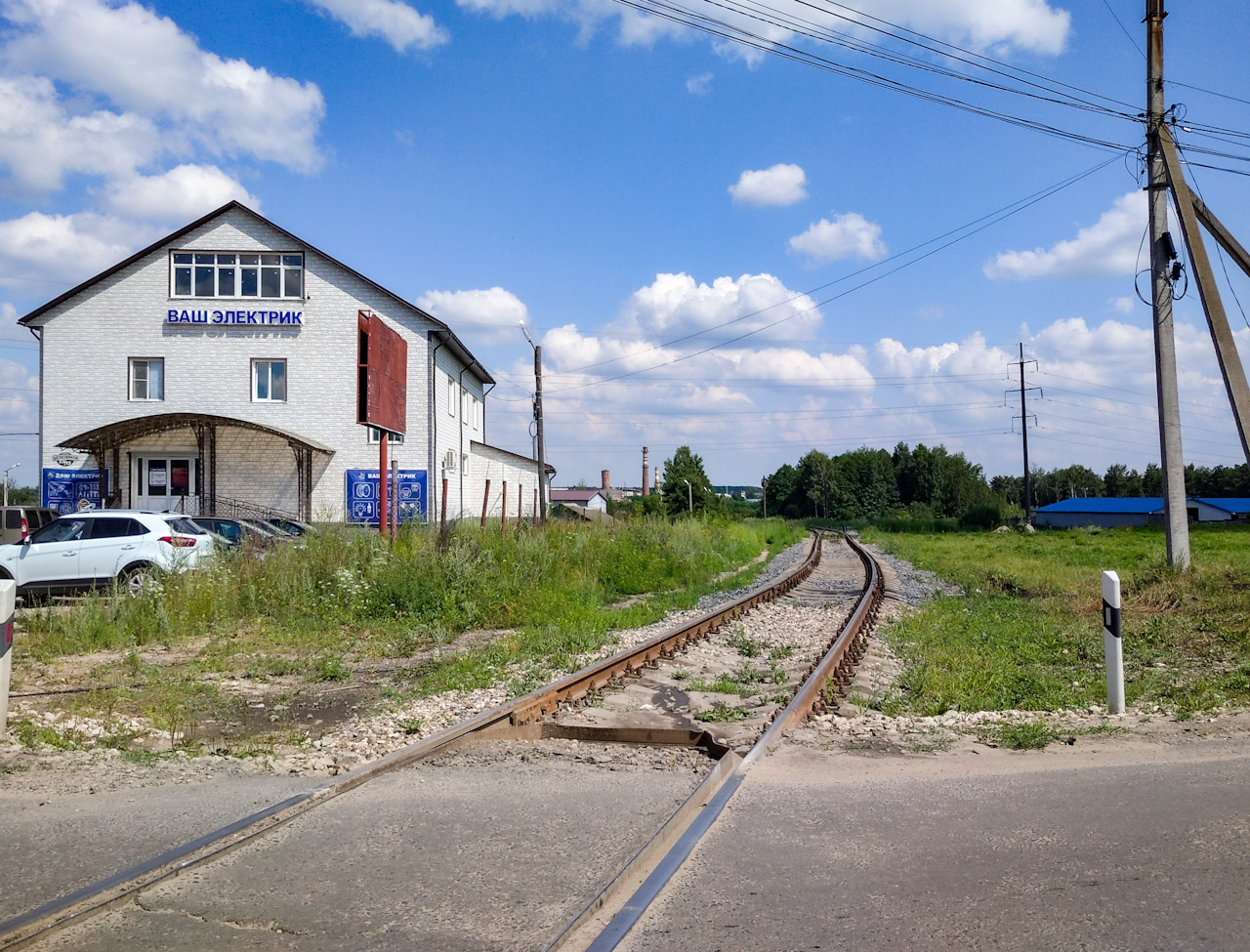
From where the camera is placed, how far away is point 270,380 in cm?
3262

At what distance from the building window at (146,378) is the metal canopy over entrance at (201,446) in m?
1.70

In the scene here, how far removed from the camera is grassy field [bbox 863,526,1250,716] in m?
7.84

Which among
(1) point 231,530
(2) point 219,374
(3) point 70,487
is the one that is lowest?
(1) point 231,530

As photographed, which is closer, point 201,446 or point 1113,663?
point 1113,663

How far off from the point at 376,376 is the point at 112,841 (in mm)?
13468

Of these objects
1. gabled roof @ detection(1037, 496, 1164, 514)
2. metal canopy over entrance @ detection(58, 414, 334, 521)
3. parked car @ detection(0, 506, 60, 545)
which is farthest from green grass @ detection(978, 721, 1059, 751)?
gabled roof @ detection(1037, 496, 1164, 514)

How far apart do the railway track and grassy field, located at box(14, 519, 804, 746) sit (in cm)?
83

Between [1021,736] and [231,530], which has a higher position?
[231,530]

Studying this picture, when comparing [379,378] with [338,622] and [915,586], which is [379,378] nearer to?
[338,622]

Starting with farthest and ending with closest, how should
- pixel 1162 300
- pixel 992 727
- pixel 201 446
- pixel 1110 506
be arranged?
pixel 1110 506 → pixel 201 446 → pixel 1162 300 → pixel 992 727

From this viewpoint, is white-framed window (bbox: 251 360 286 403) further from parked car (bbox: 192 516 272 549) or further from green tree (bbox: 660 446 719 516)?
green tree (bbox: 660 446 719 516)

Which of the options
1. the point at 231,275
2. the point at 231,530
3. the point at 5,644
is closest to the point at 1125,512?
the point at 231,275

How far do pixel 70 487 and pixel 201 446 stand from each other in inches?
179

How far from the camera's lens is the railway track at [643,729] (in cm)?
367
